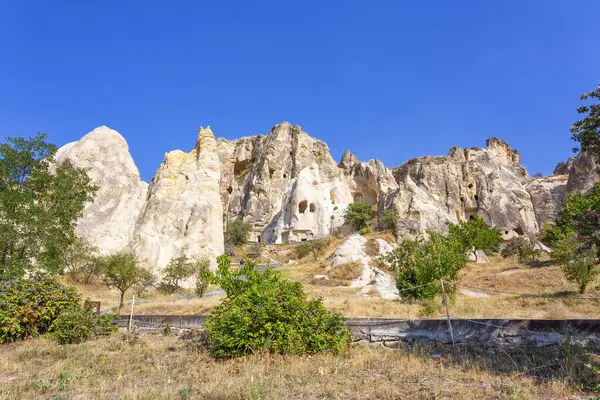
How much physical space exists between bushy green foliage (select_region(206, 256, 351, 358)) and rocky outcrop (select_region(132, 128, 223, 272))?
25.0m

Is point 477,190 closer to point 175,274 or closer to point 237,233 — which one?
point 237,233

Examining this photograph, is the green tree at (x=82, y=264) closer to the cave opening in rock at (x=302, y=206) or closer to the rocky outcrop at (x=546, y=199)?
the cave opening in rock at (x=302, y=206)

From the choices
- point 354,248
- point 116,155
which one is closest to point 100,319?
point 354,248

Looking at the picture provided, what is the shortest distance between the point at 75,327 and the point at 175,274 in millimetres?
18112

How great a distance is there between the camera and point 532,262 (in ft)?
106

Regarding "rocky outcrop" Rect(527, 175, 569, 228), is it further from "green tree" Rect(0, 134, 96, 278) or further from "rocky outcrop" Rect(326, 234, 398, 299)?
"green tree" Rect(0, 134, 96, 278)

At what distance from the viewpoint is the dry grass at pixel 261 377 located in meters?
4.78

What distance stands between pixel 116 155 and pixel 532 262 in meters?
41.7

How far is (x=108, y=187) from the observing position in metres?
36.1

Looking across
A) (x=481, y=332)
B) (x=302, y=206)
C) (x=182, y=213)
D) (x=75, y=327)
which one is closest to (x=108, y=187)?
(x=182, y=213)

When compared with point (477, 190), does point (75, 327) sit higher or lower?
lower

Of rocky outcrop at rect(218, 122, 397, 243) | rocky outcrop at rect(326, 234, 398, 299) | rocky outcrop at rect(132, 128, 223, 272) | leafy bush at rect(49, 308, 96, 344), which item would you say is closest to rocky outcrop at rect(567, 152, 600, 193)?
rocky outcrop at rect(218, 122, 397, 243)

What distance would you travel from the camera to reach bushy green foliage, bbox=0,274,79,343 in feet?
31.8

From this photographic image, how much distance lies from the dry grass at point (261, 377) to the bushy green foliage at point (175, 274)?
19739 mm
